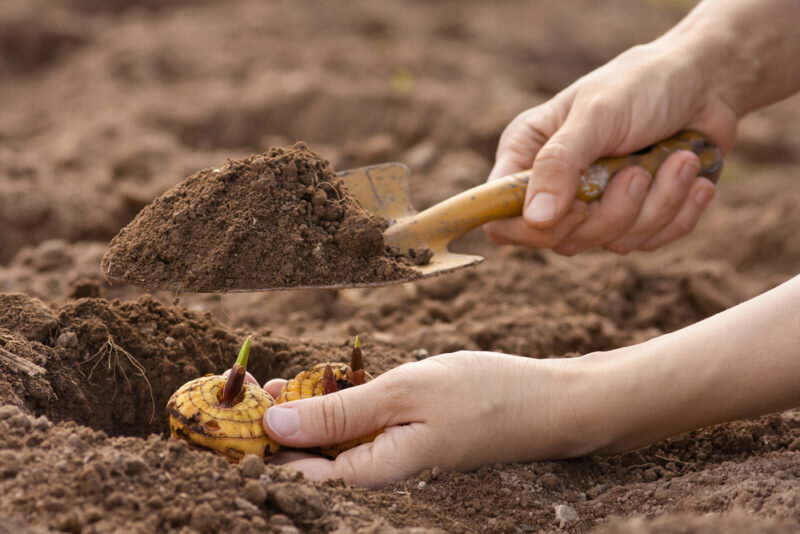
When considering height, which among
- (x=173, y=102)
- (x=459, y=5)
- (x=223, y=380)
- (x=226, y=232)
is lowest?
(x=223, y=380)

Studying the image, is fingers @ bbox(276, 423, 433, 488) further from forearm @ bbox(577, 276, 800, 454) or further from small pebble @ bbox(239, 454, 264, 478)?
forearm @ bbox(577, 276, 800, 454)

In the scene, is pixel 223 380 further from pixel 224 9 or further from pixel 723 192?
pixel 224 9

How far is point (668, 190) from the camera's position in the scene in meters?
3.35

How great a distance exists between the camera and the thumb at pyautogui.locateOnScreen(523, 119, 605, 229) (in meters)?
3.08

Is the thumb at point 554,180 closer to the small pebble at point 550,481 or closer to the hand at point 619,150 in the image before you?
the hand at point 619,150

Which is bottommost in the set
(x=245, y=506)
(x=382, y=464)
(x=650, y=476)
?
(x=650, y=476)

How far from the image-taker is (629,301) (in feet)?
13.8

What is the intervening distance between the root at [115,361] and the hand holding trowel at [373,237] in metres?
0.25

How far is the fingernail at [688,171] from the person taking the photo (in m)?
3.36

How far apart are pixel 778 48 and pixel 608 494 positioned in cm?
226

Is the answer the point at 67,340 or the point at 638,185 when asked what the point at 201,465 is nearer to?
the point at 67,340

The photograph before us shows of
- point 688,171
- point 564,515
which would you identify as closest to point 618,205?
point 688,171

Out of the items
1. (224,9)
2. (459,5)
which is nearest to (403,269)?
(224,9)

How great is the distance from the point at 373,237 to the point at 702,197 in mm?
1508
